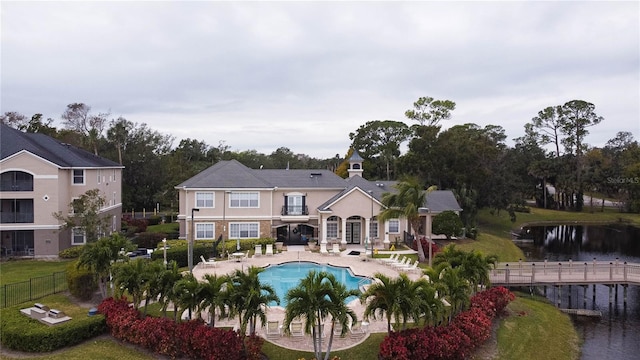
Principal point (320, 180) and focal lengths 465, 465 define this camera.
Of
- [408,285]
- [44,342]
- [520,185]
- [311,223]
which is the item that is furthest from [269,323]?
[520,185]

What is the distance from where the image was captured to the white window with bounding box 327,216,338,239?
39.0 metres

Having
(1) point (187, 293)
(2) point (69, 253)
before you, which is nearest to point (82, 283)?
(1) point (187, 293)

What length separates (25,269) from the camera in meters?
30.0

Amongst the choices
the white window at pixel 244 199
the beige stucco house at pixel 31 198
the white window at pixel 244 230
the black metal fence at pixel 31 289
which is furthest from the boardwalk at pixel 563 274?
the beige stucco house at pixel 31 198

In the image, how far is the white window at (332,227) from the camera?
39031 millimetres

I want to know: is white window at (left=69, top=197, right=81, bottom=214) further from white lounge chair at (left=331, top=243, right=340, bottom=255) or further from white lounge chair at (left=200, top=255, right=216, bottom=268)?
white lounge chair at (left=331, top=243, right=340, bottom=255)

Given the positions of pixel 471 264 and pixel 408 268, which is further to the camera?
pixel 408 268

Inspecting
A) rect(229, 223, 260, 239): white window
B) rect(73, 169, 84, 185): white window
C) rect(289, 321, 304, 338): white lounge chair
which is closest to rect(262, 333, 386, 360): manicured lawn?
rect(289, 321, 304, 338): white lounge chair

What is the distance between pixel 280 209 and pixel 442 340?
25.3 m

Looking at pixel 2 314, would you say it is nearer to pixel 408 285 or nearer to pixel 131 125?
pixel 408 285

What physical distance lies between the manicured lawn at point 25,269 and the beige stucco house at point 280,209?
10.1 meters

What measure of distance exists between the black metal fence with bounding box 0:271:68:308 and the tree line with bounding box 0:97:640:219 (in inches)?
1091

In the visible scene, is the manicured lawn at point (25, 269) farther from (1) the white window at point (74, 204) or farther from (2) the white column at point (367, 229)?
(2) the white column at point (367, 229)

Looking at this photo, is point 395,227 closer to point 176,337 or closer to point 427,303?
point 427,303
